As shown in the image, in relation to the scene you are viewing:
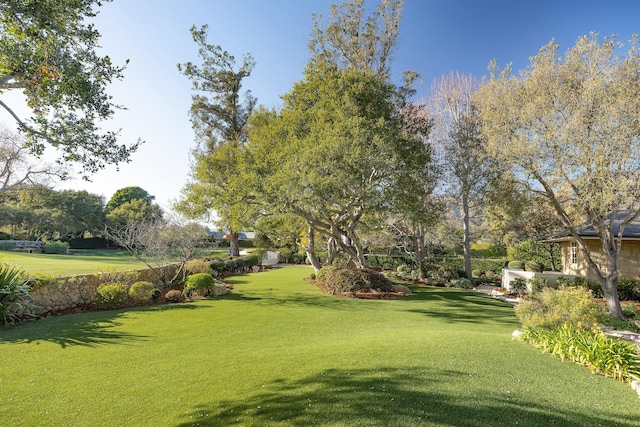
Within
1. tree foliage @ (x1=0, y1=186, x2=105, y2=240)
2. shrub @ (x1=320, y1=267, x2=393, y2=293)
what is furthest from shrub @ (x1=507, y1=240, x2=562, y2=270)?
tree foliage @ (x1=0, y1=186, x2=105, y2=240)

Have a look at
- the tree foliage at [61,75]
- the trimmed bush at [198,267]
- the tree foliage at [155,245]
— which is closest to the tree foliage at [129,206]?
the trimmed bush at [198,267]

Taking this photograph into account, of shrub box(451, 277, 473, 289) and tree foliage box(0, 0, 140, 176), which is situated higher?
tree foliage box(0, 0, 140, 176)

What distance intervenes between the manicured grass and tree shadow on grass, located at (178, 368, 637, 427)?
0.05ft

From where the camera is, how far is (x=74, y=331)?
8.08 meters

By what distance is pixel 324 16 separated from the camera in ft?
61.9

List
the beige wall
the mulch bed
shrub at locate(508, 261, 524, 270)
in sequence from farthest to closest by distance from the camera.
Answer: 1. shrub at locate(508, 261, 524, 270)
2. the beige wall
3. the mulch bed

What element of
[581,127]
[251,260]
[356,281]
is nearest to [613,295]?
[581,127]

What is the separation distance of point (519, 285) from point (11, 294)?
21604mm

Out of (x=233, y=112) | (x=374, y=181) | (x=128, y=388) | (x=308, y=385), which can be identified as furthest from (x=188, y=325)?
(x=233, y=112)

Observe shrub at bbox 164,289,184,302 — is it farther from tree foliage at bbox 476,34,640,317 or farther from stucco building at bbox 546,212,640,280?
stucco building at bbox 546,212,640,280

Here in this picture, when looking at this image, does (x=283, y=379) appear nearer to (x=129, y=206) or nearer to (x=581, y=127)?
(x=581, y=127)

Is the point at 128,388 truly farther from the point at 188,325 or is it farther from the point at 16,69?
the point at 16,69

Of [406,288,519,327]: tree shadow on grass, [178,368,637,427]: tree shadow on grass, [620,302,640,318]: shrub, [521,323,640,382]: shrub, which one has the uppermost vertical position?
[521,323,640,382]: shrub

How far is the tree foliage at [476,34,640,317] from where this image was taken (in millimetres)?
10367
